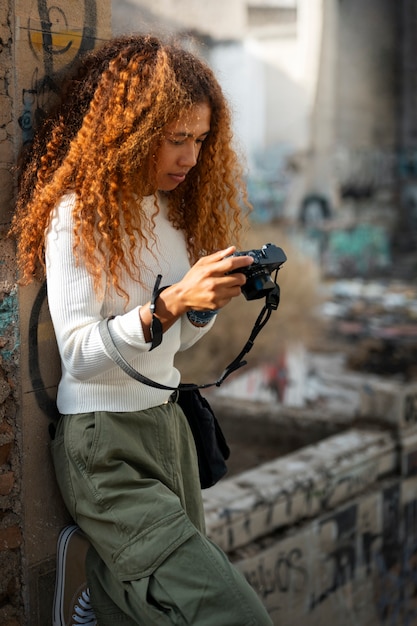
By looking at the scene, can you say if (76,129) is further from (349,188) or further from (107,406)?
(349,188)

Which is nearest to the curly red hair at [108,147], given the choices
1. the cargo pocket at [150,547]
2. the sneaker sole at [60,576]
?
the cargo pocket at [150,547]

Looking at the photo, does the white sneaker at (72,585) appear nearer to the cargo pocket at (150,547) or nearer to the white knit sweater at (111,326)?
the cargo pocket at (150,547)

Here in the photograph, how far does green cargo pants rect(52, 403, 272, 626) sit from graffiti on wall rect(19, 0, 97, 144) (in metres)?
0.89

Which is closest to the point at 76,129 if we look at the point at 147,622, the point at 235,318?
the point at 147,622

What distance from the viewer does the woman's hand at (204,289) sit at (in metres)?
1.97

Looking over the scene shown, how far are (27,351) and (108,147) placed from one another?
674 mm

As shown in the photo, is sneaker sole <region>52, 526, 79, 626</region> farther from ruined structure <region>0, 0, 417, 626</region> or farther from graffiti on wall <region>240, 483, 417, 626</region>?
graffiti on wall <region>240, 483, 417, 626</region>

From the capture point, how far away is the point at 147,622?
6.77ft

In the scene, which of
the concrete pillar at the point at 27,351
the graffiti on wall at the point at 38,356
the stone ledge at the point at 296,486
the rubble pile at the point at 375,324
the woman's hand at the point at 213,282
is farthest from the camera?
the rubble pile at the point at 375,324

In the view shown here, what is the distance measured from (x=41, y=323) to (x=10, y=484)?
1.62 ft

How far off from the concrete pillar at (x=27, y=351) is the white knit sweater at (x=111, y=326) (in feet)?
0.51

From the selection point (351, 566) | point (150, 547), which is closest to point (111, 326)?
point (150, 547)

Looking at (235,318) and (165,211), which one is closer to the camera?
(165,211)

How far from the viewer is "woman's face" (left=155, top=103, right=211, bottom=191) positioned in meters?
2.18
